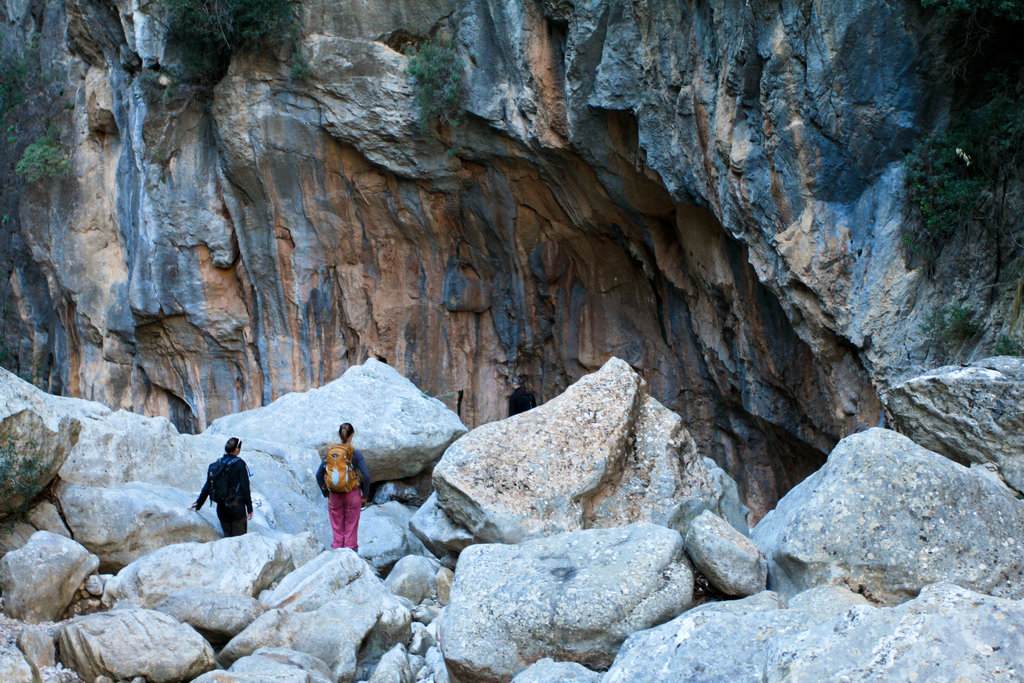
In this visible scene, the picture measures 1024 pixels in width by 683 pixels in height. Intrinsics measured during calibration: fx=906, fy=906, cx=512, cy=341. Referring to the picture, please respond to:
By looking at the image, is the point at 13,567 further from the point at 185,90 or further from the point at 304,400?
the point at 185,90

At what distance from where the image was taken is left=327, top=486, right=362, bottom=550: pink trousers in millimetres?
7629

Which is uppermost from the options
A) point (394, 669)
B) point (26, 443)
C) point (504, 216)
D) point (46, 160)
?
point (46, 160)

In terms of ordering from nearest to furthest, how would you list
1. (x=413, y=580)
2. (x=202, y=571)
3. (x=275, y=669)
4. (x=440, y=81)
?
(x=275, y=669) → (x=202, y=571) → (x=413, y=580) → (x=440, y=81)

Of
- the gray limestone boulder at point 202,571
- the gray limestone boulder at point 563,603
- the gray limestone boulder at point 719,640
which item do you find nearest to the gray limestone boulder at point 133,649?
the gray limestone boulder at point 202,571

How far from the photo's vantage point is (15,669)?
4125 mm

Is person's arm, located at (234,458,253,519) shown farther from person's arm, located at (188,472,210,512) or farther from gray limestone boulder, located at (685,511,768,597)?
gray limestone boulder, located at (685,511,768,597)

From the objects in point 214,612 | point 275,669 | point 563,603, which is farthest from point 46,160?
point 563,603

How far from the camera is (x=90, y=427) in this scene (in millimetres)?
7941

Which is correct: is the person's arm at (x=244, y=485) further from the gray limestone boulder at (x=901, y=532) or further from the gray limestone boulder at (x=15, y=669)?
the gray limestone boulder at (x=901, y=532)

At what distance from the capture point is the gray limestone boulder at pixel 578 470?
20.6 feet

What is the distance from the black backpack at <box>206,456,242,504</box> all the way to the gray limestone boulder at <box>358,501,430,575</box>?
1.20 metres

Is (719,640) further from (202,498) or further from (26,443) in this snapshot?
(26,443)

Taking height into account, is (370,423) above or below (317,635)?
above

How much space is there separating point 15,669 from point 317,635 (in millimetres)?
1625
